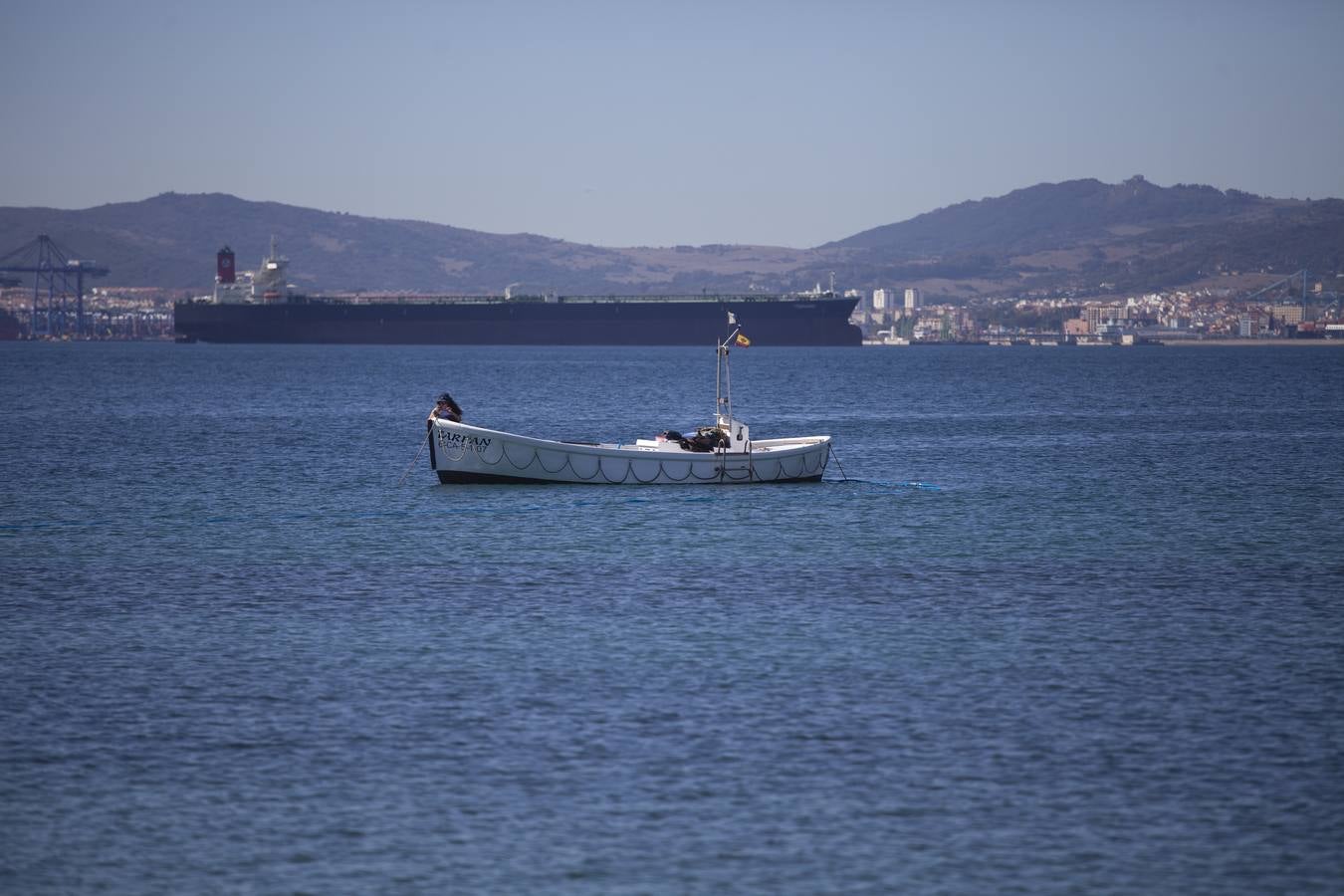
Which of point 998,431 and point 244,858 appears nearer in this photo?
point 244,858

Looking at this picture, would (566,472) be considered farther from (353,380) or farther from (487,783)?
(353,380)

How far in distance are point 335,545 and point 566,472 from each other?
10804 mm

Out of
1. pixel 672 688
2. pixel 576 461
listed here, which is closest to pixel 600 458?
pixel 576 461

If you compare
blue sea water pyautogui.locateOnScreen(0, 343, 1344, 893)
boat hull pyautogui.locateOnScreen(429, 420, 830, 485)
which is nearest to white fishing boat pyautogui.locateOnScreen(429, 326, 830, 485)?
boat hull pyautogui.locateOnScreen(429, 420, 830, 485)

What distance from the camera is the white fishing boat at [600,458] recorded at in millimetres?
42125

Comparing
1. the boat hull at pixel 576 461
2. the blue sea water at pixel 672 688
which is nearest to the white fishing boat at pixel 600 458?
the boat hull at pixel 576 461

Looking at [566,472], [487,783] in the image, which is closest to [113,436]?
[566,472]

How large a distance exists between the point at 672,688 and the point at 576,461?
2346cm

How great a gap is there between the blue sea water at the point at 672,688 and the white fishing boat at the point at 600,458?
2.06ft

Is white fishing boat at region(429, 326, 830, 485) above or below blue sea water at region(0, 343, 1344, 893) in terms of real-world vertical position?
above

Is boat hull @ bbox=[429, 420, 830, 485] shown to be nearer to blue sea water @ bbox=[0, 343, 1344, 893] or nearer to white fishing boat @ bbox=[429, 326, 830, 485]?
white fishing boat @ bbox=[429, 326, 830, 485]

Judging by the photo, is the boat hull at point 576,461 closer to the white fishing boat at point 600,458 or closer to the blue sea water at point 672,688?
the white fishing boat at point 600,458

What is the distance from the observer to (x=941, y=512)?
39.0m

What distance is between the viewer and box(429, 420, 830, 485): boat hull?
4209 cm
